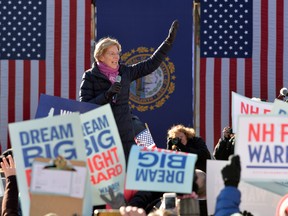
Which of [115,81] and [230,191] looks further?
[115,81]

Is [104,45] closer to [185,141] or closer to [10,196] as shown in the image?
[10,196]

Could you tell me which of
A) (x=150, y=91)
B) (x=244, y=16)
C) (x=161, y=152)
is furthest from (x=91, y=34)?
(x=161, y=152)

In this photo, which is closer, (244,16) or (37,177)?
(37,177)

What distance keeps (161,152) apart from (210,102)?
23.2 ft

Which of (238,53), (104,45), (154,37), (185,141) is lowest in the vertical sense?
(185,141)

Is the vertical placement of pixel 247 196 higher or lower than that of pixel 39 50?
lower

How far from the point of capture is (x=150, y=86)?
11.6 metres

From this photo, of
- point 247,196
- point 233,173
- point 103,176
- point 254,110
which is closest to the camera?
point 233,173

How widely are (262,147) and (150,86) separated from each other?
23.7ft

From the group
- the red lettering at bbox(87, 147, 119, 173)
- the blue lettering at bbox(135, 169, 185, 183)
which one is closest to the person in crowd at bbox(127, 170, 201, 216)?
the red lettering at bbox(87, 147, 119, 173)

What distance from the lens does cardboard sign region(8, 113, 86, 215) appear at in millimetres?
4344

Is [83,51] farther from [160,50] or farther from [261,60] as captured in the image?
[160,50]

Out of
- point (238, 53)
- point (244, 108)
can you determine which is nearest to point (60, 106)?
point (244, 108)

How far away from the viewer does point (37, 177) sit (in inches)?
161
